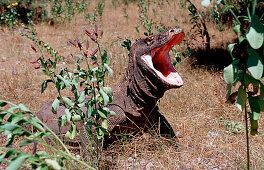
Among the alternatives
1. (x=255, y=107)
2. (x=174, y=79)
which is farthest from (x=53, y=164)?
(x=174, y=79)

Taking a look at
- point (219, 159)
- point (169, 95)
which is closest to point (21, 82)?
point (169, 95)

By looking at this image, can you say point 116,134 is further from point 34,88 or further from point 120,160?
point 34,88

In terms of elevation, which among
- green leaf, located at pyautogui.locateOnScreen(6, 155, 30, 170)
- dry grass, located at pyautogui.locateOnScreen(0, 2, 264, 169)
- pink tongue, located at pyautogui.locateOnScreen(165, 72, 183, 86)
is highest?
green leaf, located at pyautogui.locateOnScreen(6, 155, 30, 170)

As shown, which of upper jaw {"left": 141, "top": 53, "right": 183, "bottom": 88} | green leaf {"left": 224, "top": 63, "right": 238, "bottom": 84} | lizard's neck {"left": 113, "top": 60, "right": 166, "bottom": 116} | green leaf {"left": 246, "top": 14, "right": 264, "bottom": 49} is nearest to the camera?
green leaf {"left": 246, "top": 14, "right": 264, "bottom": 49}

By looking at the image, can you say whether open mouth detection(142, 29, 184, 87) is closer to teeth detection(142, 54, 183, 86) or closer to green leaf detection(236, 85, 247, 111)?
teeth detection(142, 54, 183, 86)

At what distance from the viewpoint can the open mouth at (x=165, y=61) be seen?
2.87 meters

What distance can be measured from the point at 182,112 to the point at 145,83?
1456 millimetres

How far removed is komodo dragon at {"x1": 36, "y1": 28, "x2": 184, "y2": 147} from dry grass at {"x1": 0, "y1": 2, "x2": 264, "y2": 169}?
0.83 feet

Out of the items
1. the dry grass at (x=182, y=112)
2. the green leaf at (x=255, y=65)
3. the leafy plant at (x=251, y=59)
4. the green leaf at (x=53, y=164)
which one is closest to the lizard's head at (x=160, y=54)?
the dry grass at (x=182, y=112)

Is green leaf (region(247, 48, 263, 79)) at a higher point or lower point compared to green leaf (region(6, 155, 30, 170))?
higher

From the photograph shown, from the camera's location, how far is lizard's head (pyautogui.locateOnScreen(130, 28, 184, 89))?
2859mm

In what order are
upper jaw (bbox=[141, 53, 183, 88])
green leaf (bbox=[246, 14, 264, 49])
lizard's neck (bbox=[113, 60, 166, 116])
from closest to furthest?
green leaf (bbox=[246, 14, 264, 49]), upper jaw (bbox=[141, 53, 183, 88]), lizard's neck (bbox=[113, 60, 166, 116])

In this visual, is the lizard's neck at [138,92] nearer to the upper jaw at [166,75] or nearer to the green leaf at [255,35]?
the upper jaw at [166,75]

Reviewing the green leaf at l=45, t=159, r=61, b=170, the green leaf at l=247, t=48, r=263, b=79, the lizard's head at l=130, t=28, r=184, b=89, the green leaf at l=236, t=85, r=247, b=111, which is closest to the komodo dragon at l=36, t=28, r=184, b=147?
the lizard's head at l=130, t=28, r=184, b=89
